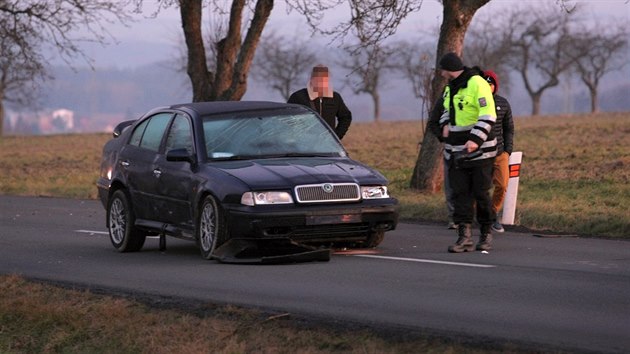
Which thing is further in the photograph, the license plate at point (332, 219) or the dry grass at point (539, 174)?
the dry grass at point (539, 174)

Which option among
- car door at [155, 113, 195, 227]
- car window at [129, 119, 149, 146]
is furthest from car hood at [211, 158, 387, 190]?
car window at [129, 119, 149, 146]

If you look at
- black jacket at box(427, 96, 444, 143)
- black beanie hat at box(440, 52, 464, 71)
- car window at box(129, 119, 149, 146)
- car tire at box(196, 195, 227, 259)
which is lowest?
car tire at box(196, 195, 227, 259)

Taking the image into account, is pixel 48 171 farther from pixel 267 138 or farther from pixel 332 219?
pixel 332 219

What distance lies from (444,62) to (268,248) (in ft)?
7.65

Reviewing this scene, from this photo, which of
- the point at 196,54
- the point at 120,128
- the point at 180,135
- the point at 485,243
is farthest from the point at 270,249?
the point at 196,54

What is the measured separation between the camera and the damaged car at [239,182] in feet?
39.4

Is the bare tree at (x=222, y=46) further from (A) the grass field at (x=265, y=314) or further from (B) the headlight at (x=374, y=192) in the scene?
(B) the headlight at (x=374, y=192)

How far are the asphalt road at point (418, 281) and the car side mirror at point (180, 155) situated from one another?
961 mm

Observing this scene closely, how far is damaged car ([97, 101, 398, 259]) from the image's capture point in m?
12.0

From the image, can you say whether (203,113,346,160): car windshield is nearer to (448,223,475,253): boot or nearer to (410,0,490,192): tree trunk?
(448,223,475,253): boot

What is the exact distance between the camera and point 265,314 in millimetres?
9047

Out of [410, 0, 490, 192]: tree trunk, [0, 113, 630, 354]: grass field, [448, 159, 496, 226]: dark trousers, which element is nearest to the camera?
A: [0, 113, 630, 354]: grass field

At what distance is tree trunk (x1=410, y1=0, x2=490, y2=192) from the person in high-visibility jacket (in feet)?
25.4

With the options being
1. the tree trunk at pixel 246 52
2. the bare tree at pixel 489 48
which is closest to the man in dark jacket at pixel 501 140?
the tree trunk at pixel 246 52
